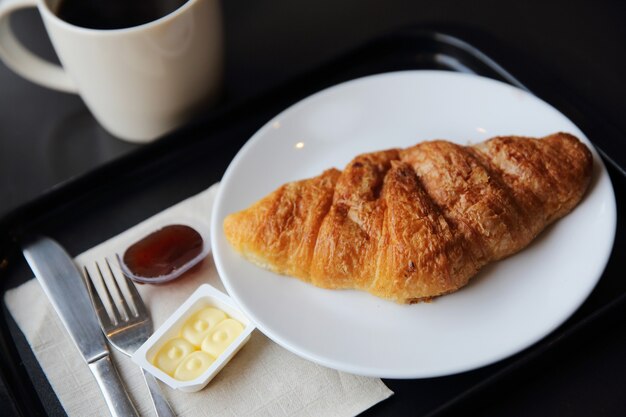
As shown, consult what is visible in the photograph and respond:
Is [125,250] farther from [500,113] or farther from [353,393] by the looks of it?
[500,113]

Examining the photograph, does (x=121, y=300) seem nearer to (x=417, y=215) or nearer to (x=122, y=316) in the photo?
(x=122, y=316)

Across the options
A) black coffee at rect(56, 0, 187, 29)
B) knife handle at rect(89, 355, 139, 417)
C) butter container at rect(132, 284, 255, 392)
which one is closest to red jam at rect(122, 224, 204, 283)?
butter container at rect(132, 284, 255, 392)

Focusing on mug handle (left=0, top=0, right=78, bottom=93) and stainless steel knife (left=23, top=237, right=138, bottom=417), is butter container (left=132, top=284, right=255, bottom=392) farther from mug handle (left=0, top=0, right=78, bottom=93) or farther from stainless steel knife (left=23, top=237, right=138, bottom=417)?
mug handle (left=0, top=0, right=78, bottom=93)

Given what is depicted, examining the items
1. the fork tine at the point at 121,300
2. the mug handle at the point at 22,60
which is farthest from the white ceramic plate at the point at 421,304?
the mug handle at the point at 22,60

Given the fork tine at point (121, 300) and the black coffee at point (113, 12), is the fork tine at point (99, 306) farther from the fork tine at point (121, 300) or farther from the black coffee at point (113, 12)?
the black coffee at point (113, 12)

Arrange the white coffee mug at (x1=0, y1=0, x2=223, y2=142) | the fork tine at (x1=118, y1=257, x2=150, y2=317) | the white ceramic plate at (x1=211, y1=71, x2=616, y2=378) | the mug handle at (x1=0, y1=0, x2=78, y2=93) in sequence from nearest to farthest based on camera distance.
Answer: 1. the white ceramic plate at (x1=211, y1=71, x2=616, y2=378)
2. the fork tine at (x1=118, y1=257, x2=150, y2=317)
3. the white coffee mug at (x1=0, y1=0, x2=223, y2=142)
4. the mug handle at (x1=0, y1=0, x2=78, y2=93)

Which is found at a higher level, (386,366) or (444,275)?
(444,275)

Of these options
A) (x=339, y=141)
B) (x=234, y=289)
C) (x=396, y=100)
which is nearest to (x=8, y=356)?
(x=234, y=289)
